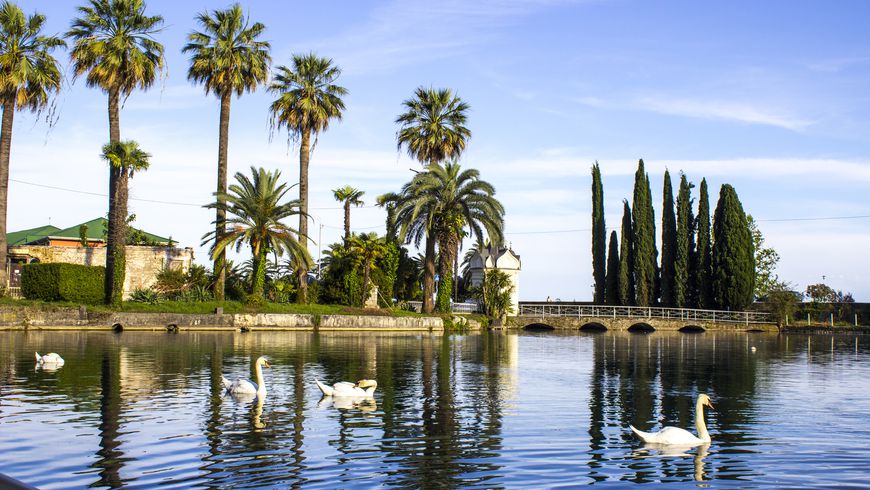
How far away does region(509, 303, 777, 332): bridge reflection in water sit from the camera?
70.1 m

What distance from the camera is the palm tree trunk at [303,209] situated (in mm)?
51312

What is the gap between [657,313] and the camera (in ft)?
241

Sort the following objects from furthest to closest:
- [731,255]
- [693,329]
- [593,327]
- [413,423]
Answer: [593,327] < [693,329] < [731,255] < [413,423]

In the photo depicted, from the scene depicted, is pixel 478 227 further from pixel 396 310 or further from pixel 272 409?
pixel 272 409

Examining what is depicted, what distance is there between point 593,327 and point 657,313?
219 inches

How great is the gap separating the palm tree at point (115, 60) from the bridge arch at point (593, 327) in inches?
1532

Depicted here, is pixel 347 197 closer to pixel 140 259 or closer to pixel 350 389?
pixel 140 259

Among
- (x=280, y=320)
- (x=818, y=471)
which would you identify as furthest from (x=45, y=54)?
(x=818, y=471)

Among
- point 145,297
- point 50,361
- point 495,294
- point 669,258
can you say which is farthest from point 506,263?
point 50,361

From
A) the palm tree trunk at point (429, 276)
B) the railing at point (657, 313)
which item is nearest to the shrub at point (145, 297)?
the palm tree trunk at point (429, 276)

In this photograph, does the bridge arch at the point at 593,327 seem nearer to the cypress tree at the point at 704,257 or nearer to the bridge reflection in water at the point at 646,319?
the bridge reflection in water at the point at 646,319

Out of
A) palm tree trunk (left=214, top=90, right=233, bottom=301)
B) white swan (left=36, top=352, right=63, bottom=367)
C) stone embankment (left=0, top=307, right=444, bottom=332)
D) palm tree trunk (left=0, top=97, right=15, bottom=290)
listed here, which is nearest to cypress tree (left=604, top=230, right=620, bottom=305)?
stone embankment (left=0, top=307, right=444, bottom=332)

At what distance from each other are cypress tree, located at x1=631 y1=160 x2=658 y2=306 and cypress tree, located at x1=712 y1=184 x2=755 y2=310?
5288mm

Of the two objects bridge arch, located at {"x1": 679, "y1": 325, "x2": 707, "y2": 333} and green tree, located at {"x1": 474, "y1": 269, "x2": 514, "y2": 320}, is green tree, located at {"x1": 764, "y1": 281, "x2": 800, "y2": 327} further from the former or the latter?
green tree, located at {"x1": 474, "y1": 269, "x2": 514, "y2": 320}
